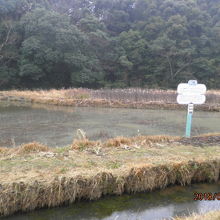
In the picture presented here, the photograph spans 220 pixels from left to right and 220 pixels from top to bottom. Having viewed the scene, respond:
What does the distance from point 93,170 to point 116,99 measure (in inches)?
422

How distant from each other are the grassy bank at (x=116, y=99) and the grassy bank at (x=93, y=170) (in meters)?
8.30

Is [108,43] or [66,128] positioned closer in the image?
[66,128]

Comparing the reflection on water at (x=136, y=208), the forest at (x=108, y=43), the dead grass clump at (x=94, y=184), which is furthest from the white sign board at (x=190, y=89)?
the forest at (x=108, y=43)

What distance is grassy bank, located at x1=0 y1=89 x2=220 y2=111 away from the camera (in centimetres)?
1287

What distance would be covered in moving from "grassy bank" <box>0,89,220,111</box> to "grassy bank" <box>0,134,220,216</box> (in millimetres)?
8302

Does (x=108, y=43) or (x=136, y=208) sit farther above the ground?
(x=108, y=43)

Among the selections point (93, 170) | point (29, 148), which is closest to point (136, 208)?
point (93, 170)

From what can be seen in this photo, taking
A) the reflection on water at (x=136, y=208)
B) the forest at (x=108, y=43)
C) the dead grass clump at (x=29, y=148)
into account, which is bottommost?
the reflection on water at (x=136, y=208)

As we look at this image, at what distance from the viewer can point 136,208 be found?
3107mm

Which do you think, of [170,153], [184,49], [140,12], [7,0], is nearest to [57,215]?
[170,153]

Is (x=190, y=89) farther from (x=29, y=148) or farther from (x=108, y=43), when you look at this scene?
(x=108, y=43)

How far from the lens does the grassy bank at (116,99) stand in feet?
42.2

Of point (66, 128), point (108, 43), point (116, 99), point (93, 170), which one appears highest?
point (108, 43)

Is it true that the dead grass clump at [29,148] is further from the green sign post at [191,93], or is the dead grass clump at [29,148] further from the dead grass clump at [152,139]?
the green sign post at [191,93]
